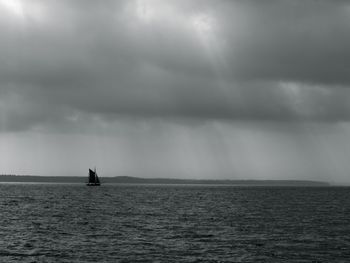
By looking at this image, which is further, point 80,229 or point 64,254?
point 80,229

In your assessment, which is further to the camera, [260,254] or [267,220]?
[267,220]

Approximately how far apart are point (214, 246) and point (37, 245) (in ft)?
50.7

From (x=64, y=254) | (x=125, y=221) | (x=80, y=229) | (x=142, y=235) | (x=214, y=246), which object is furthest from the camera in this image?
(x=125, y=221)

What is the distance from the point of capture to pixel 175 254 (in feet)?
134

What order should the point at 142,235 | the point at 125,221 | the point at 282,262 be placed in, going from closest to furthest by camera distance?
the point at 282,262 → the point at 142,235 → the point at 125,221

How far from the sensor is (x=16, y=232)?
5562 centimetres

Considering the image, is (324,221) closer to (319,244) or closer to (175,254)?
(319,244)

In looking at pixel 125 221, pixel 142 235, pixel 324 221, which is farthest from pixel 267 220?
pixel 142 235

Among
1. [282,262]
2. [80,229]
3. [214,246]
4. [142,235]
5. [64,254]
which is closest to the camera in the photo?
[282,262]

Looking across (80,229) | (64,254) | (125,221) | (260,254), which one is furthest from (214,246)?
(125,221)

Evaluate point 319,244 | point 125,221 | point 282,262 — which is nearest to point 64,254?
point 282,262

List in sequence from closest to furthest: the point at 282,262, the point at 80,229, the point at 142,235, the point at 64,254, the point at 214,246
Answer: the point at 282,262 → the point at 64,254 → the point at 214,246 → the point at 142,235 → the point at 80,229

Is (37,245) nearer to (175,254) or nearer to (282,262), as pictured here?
(175,254)

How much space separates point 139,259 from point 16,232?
2236cm
